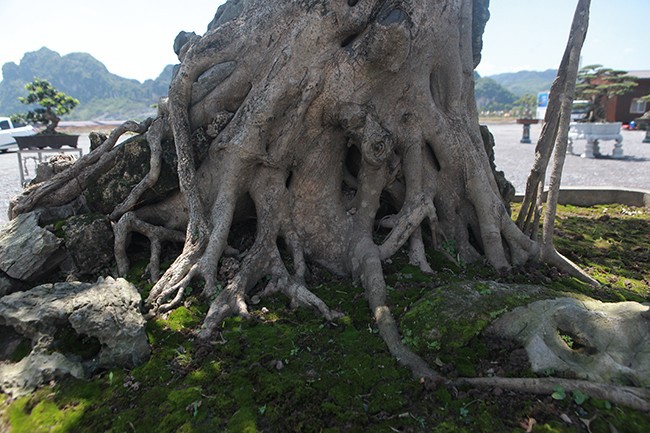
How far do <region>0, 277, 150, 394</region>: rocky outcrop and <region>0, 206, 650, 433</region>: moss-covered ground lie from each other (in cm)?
19

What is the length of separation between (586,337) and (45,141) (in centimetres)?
1796

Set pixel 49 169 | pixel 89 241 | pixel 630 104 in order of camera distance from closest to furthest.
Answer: pixel 89 241 → pixel 49 169 → pixel 630 104

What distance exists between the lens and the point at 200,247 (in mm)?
5754

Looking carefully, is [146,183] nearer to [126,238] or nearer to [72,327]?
[126,238]

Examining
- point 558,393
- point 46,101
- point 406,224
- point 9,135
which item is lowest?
point 558,393

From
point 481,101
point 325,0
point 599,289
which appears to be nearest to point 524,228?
point 599,289

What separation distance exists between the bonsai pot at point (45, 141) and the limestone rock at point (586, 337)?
17.0 metres

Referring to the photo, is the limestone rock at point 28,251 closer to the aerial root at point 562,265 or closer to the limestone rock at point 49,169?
the limestone rock at point 49,169

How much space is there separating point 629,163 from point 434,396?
19342 mm

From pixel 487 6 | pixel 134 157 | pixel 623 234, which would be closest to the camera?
pixel 134 157

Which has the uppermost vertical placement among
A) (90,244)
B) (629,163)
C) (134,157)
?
(134,157)

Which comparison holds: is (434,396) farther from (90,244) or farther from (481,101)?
(481,101)

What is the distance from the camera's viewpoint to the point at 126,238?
20.5 feet

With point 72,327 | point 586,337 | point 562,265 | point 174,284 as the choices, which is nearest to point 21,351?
point 72,327
